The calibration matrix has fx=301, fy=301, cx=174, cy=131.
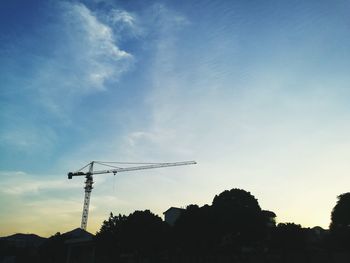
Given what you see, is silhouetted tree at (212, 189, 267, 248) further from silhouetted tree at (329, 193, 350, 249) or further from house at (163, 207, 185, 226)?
house at (163, 207, 185, 226)

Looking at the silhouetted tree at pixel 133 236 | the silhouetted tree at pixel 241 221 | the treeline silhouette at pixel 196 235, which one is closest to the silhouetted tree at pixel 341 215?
the treeline silhouette at pixel 196 235

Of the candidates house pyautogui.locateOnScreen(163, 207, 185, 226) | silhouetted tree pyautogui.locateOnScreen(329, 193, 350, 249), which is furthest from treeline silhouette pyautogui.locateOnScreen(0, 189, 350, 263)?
house pyautogui.locateOnScreen(163, 207, 185, 226)

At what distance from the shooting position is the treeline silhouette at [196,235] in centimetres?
4091

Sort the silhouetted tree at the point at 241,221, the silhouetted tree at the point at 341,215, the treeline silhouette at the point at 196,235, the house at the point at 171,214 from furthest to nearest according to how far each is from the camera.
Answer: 1. the house at the point at 171,214
2. the silhouetted tree at the point at 341,215
3. the silhouetted tree at the point at 241,221
4. the treeline silhouette at the point at 196,235

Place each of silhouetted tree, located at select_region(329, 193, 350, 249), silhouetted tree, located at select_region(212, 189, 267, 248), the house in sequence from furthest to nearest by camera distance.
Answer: the house < silhouetted tree, located at select_region(329, 193, 350, 249) < silhouetted tree, located at select_region(212, 189, 267, 248)

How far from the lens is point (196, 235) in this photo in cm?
4419

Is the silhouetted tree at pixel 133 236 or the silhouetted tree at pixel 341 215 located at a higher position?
the silhouetted tree at pixel 341 215

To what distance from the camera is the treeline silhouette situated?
134 ft

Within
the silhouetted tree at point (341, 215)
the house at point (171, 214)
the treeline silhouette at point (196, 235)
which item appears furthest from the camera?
the house at point (171, 214)

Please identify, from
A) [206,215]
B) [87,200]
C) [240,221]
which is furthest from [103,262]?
[87,200]

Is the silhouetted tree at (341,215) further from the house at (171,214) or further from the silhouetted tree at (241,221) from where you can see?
the house at (171,214)

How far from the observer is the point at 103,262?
128 ft

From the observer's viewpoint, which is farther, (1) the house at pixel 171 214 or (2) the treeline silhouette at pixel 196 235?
(1) the house at pixel 171 214

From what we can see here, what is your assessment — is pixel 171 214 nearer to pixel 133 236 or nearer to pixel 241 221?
pixel 241 221
